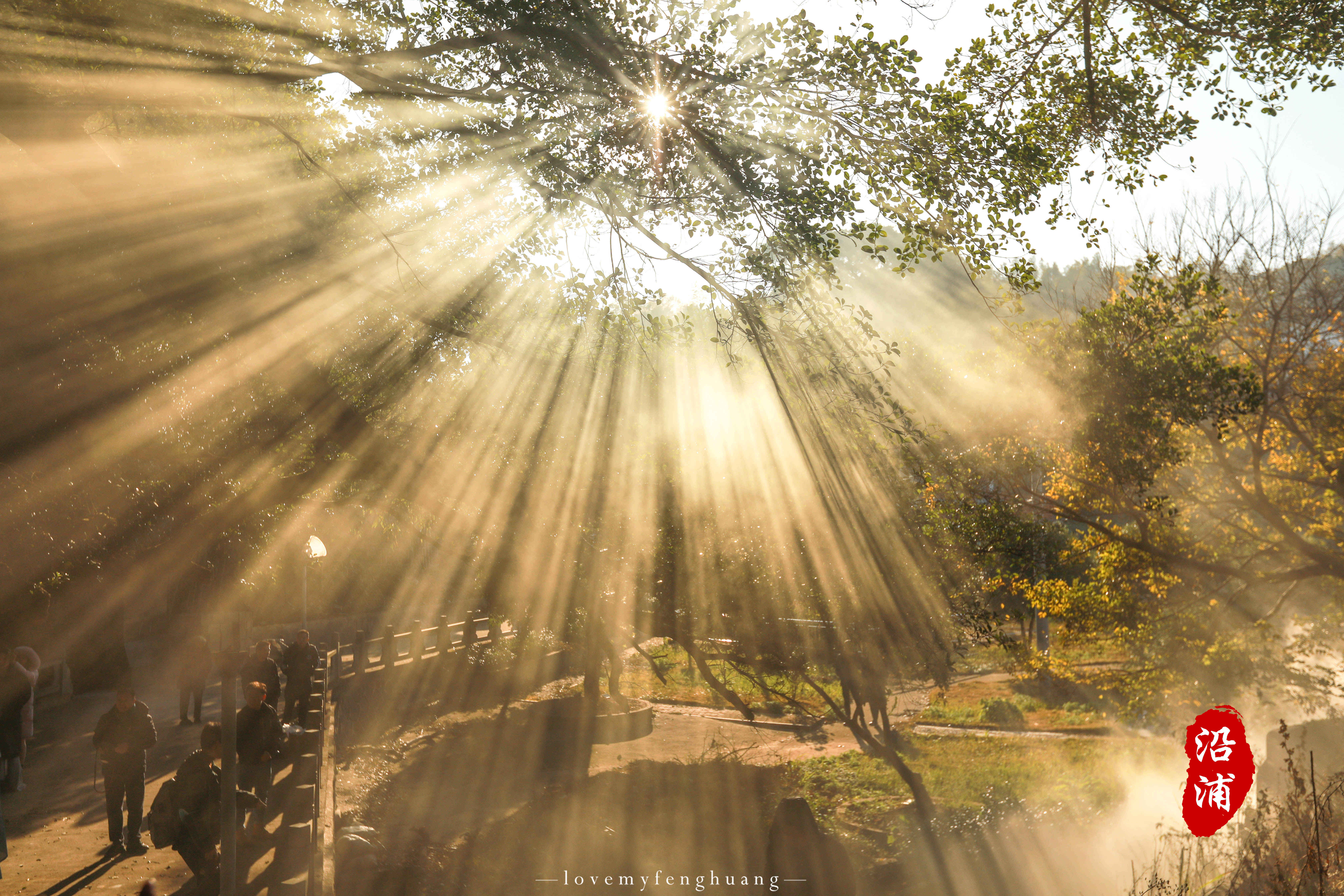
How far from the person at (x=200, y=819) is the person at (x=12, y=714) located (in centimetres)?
339

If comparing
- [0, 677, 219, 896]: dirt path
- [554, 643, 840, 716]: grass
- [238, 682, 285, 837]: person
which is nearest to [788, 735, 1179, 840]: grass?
[554, 643, 840, 716]: grass

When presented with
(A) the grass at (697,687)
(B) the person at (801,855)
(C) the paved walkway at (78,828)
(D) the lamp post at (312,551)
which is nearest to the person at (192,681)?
(C) the paved walkway at (78,828)

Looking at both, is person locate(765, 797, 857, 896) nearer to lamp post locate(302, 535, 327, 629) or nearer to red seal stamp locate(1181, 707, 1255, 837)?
red seal stamp locate(1181, 707, 1255, 837)

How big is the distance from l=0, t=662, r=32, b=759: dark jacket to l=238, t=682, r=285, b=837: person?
293cm

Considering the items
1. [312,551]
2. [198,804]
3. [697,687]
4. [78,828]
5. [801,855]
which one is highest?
[312,551]

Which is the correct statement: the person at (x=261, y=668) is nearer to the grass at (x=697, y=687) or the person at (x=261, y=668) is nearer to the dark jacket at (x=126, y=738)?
the dark jacket at (x=126, y=738)

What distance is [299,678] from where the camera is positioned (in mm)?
12094

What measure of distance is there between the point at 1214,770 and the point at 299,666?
12.0 m

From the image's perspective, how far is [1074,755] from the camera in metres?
20.2

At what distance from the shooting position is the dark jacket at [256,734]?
8.52 metres

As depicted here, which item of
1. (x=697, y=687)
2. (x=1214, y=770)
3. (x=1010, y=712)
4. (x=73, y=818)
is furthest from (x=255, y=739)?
(x=1010, y=712)

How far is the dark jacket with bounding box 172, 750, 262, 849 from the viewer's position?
7.04 metres

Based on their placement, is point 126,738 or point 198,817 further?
point 126,738

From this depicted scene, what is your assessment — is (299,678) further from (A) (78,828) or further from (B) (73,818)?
(A) (78,828)
